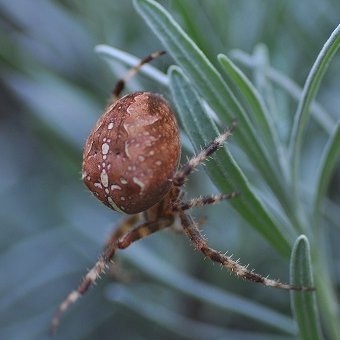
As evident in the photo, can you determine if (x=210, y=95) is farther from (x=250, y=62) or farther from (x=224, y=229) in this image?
(x=224, y=229)

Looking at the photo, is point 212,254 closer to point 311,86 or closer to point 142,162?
point 142,162

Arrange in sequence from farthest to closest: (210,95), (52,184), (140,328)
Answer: (52,184)
(140,328)
(210,95)

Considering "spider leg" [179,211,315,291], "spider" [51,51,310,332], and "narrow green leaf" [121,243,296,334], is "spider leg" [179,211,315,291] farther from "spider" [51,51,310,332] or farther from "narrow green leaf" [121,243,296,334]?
"narrow green leaf" [121,243,296,334]

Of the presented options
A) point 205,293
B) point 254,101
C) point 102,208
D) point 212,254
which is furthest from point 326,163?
point 102,208

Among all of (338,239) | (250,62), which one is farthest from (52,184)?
(250,62)

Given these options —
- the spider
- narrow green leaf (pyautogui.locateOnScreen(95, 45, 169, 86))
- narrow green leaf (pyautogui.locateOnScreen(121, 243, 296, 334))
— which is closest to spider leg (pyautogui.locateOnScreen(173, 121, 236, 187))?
the spider

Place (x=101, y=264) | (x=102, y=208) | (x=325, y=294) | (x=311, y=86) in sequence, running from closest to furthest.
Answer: (x=311, y=86)
(x=325, y=294)
(x=101, y=264)
(x=102, y=208)

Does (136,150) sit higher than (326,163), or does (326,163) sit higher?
(136,150)

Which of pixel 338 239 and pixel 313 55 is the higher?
pixel 313 55
